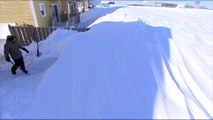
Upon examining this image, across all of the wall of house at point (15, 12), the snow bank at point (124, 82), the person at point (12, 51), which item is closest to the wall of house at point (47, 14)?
the wall of house at point (15, 12)

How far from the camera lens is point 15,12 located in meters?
12.6

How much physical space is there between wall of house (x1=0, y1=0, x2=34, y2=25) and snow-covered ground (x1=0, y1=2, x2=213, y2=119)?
7672mm

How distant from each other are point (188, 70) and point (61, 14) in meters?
14.9

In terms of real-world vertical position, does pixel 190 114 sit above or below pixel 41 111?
above

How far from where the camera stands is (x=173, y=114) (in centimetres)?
321

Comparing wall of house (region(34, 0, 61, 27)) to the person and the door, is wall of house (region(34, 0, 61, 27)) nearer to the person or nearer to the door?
the door

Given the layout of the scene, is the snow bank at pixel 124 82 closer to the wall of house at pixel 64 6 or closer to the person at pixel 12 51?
the person at pixel 12 51

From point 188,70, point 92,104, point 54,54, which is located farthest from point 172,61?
point 54,54

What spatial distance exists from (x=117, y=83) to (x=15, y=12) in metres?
11.6

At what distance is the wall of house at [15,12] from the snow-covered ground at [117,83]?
7672 mm

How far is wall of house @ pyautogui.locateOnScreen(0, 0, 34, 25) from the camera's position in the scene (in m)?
12.4

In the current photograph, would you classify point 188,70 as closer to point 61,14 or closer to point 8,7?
point 8,7

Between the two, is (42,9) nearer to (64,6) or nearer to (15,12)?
(15,12)

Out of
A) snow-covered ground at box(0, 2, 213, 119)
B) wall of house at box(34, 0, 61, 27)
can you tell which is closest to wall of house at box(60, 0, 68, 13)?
wall of house at box(34, 0, 61, 27)
